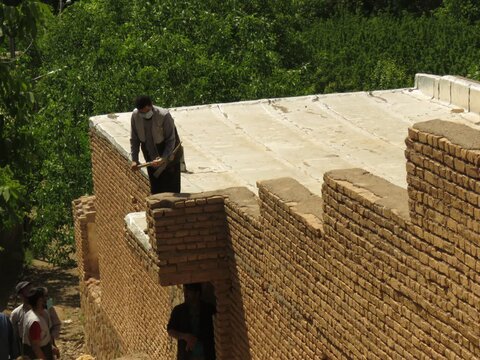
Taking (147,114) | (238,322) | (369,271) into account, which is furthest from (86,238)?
(369,271)

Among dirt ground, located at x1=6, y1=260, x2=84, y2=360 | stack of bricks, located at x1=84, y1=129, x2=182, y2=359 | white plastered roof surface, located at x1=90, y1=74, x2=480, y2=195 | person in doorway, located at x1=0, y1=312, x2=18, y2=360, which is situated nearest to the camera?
person in doorway, located at x1=0, y1=312, x2=18, y2=360

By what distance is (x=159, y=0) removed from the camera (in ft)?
81.3

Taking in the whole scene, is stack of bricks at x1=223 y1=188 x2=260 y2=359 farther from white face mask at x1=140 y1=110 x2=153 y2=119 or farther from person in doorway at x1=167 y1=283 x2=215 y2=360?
white face mask at x1=140 y1=110 x2=153 y2=119

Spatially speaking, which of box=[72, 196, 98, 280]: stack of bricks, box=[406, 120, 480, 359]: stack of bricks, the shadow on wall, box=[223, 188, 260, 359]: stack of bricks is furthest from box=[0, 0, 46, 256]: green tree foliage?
box=[72, 196, 98, 280]: stack of bricks

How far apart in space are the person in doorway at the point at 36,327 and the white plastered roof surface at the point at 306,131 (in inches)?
75.1

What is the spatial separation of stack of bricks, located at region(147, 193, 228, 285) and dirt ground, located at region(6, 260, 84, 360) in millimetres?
10779

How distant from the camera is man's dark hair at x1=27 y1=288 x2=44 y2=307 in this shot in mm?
10641

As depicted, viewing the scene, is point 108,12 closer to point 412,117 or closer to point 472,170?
point 412,117

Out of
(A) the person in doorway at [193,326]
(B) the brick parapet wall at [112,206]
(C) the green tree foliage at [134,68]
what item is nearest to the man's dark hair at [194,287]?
(A) the person in doorway at [193,326]

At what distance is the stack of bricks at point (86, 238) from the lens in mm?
17516

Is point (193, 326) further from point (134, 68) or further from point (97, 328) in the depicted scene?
point (134, 68)

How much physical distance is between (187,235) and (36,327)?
1.55 metres

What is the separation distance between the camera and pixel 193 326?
10719 millimetres

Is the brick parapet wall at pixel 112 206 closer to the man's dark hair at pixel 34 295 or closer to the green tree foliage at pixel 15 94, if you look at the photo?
the man's dark hair at pixel 34 295
